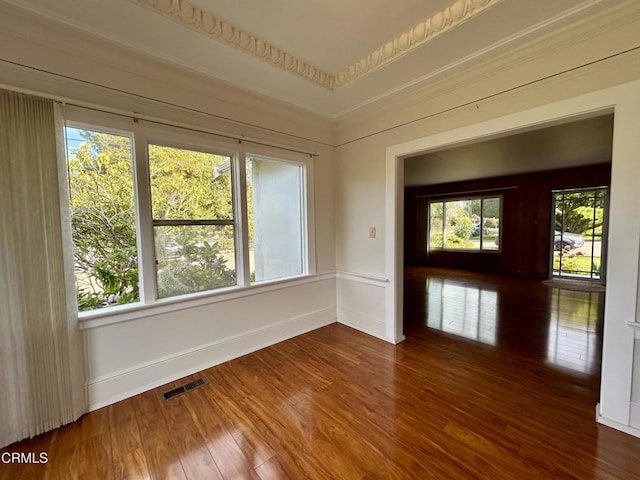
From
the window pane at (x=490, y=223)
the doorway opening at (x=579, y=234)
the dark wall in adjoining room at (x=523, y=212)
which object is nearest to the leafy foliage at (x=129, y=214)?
the dark wall in adjoining room at (x=523, y=212)

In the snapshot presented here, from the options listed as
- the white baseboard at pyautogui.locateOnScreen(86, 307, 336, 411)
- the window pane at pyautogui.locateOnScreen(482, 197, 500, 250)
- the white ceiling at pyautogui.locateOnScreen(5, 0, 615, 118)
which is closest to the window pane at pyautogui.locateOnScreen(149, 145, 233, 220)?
the white ceiling at pyautogui.locateOnScreen(5, 0, 615, 118)

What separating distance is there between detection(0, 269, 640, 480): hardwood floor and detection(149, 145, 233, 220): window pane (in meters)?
1.54

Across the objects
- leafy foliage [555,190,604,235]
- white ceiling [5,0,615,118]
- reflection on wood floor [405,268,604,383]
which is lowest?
reflection on wood floor [405,268,604,383]

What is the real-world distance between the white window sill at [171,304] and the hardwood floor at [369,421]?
0.66 meters

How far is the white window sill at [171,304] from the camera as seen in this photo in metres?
2.00

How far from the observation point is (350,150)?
342 centimetres

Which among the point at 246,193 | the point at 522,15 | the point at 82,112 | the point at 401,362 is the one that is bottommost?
the point at 401,362

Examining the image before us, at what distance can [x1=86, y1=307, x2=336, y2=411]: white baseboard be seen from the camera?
2047 mm

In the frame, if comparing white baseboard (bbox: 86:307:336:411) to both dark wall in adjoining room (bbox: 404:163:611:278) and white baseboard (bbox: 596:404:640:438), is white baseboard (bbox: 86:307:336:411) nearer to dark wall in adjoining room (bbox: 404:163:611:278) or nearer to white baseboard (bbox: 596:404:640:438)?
white baseboard (bbox: 596:404:640:438)

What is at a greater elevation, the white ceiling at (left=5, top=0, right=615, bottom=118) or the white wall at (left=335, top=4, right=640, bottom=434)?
the white ceiling at (left=5, top=0, right=615, bottom=118)

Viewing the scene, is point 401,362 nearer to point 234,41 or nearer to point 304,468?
point 304,468

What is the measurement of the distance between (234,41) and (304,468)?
286cm

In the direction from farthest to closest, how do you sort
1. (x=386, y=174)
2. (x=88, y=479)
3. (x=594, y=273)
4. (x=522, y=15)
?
(x=594, y=273) → (x=386, y=174) → (x=522, y=15) → (x=88, y=479)

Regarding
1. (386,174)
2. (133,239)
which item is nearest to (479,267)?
(386,174)
